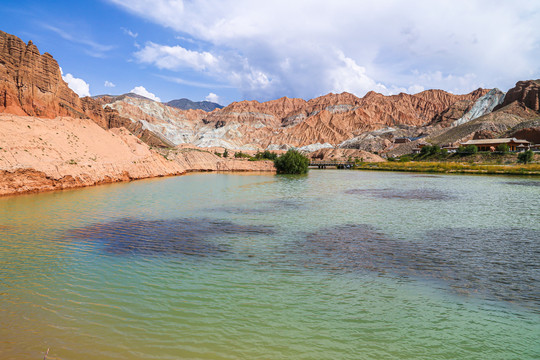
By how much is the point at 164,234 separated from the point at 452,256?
1261 cm

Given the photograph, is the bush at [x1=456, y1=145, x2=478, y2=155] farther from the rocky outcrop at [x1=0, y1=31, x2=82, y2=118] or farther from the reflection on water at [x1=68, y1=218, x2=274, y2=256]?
the rocky outcrop at [x1=0, y1=31, x2=82, y2=118]

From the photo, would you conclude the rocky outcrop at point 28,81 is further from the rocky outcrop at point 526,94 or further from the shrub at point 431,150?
the rocky outcrop at point 526,94

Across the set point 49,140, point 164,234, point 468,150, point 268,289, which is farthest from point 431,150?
point 268,289

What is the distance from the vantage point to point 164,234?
1538 centimetres

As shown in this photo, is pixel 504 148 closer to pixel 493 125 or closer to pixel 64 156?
pixel 493 125

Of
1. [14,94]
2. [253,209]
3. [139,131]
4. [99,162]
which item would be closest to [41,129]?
[99,162]

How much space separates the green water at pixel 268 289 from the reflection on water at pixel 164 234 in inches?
4.1

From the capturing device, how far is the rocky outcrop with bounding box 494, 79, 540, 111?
153750 millimetres

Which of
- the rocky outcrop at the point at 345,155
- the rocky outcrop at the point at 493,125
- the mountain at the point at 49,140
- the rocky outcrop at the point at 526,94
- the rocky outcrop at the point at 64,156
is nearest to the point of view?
the rocky outcrop at the point at 64,156

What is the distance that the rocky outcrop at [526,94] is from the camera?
154m

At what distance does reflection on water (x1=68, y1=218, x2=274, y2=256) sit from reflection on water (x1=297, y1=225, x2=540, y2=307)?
3.99m

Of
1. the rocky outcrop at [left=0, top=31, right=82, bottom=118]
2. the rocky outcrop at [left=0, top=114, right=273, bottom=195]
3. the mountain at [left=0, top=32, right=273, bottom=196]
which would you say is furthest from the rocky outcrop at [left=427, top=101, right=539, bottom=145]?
the rocky outcrop at [left=0, top=31, right=82, bottom=118]

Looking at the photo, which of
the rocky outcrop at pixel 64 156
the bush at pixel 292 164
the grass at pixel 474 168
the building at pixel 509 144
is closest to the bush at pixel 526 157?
the grass at pixel 474 168

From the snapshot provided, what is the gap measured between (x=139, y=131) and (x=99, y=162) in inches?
4435
